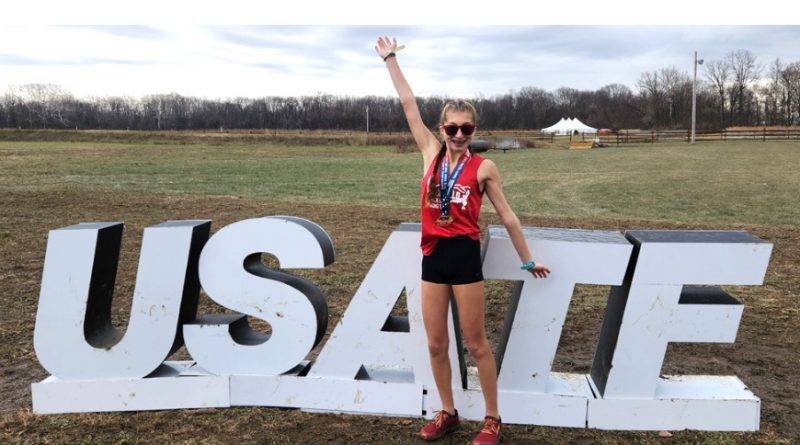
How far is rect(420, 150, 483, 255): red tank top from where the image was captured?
3.19m

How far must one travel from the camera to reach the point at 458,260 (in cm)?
322

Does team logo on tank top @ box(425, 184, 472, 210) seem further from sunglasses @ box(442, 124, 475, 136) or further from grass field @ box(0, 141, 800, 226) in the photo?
grass field @ box(0, 141, 800, 226)

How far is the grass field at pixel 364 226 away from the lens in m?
3.73

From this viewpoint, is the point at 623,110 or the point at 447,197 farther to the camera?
the point at 623,110

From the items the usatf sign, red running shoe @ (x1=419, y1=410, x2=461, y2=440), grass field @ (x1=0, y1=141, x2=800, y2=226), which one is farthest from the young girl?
grass field @ (x1=0, y1=141, x2=800, y2=226)

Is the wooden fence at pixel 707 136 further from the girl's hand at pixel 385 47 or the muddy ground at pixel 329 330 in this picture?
the girl's hand at pixel 385 47

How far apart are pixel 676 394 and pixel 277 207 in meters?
10.7

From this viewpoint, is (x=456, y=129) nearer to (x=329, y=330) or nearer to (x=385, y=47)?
(x=385, y=47)

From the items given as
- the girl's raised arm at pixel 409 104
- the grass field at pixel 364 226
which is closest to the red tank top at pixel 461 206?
the girl's raised arm at pixel 409 104

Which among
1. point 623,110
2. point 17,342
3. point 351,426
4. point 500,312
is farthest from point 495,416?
point 623,110

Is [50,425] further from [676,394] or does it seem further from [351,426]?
[676,394]

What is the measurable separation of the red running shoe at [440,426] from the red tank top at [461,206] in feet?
3.57

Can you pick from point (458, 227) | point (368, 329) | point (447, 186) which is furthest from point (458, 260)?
point (368, 329)

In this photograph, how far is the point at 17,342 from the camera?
5.22m
